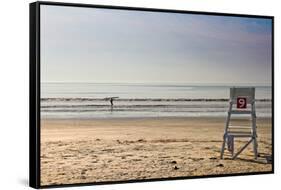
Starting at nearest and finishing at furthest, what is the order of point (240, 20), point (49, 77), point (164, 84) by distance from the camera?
point (49, 77) → point (164, 84) → point (240, 20)

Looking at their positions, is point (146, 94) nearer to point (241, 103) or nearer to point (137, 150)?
point (137, 150)

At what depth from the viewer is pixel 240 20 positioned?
349 inches

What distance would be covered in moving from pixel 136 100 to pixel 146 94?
131 millimetres

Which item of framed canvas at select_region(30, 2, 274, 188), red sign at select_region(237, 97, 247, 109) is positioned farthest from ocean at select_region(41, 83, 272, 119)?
red sign at select_region(237, 97, 247, 109)

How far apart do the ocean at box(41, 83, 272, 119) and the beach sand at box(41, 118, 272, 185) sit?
3.3 inches

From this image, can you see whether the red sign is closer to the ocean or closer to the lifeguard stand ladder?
the lifeguard stand ladder

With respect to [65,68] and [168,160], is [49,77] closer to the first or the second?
[65,68]

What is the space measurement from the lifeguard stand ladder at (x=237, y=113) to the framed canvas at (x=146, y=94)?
0.04ft

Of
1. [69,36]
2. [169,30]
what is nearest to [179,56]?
[169,30]

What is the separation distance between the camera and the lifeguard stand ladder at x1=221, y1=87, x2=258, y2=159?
28.7 ft

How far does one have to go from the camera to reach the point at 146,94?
26.9 feet

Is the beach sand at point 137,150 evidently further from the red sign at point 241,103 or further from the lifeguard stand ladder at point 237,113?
the red sign at point 241,103

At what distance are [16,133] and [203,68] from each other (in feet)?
7.43

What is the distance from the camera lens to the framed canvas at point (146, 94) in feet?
25.2
